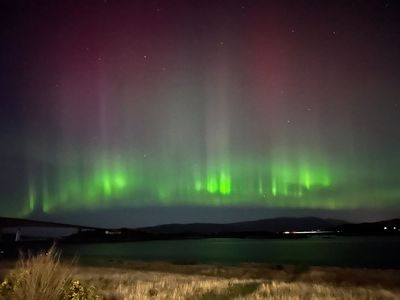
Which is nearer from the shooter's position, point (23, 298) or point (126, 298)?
point (23, 298)

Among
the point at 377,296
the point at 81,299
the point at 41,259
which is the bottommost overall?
the point at 377,296

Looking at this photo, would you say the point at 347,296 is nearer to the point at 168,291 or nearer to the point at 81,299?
the point at 168,291

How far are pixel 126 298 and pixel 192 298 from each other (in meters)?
2.20

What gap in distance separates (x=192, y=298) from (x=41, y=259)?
671cm

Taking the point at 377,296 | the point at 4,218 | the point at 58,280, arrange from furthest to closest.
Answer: the point at 4,218
the point at 377,296
the point at 58,280

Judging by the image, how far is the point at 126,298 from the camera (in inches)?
661

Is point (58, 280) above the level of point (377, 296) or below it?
above

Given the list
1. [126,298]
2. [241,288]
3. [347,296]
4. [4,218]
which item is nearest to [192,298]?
[126,298]

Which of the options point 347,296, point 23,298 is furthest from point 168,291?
point 23,298

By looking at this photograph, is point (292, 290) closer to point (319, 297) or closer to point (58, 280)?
point (319, 297)

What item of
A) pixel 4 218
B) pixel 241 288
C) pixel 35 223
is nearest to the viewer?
pixel 241 288

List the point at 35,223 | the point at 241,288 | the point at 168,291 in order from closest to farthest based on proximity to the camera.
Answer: the point at 168,291
the point at 241,288
the point at 35,223

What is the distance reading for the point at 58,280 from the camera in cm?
1120

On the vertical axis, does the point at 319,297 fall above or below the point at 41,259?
below
